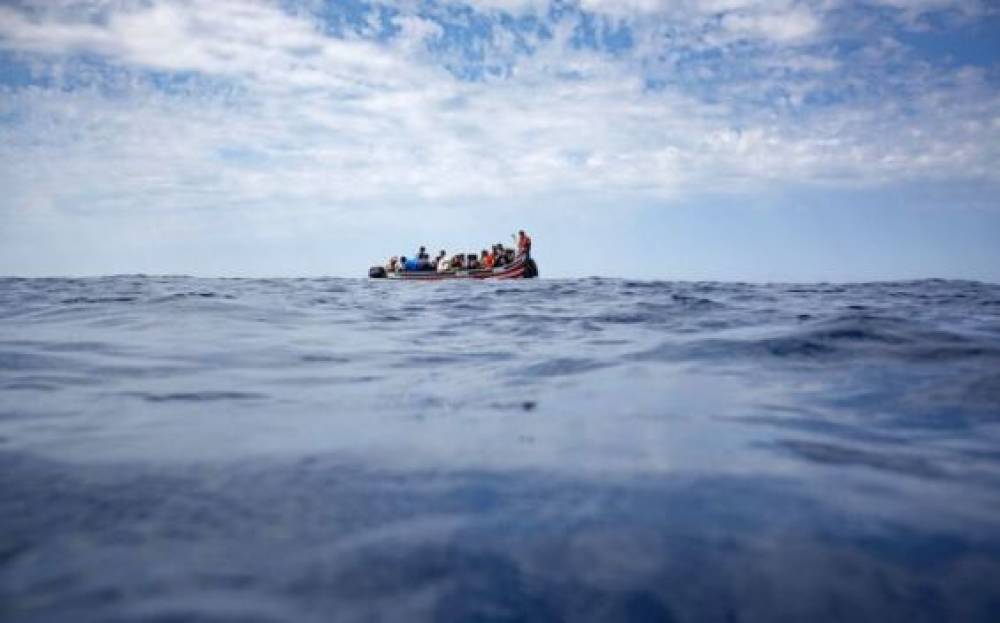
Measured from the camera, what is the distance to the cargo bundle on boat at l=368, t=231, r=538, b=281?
31.5m

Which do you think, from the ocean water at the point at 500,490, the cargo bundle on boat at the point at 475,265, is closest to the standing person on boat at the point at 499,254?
the cargo bundle on boat at the point at 475,265

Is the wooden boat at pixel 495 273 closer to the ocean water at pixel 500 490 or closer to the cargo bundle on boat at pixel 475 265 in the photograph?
the cargo bundle on boat at pixel 475 265

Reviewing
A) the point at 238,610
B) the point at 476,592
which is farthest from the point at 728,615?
the point at 238,610

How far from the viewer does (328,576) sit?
1.69 metres

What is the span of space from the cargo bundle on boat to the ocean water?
26.0 m

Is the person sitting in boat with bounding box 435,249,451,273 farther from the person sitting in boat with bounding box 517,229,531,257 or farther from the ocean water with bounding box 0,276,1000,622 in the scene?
the ocean water with bounding box 0,276,1000,622

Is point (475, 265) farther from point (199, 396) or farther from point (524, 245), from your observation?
point (199, 396)

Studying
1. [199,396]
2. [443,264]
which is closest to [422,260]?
[443,264]

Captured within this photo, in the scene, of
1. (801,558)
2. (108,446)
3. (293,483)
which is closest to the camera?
(801,558)

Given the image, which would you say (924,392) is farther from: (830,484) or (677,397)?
(830,484)

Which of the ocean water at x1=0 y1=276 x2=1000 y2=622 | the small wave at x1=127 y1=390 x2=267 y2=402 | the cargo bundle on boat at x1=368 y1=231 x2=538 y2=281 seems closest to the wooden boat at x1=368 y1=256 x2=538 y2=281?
the cargo bundle on boat at x1=368 y1=231 x2=538 y2=281

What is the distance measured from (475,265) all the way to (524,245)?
3202mm

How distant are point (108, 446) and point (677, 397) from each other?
135 inches

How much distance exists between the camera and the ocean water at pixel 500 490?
1594mm
